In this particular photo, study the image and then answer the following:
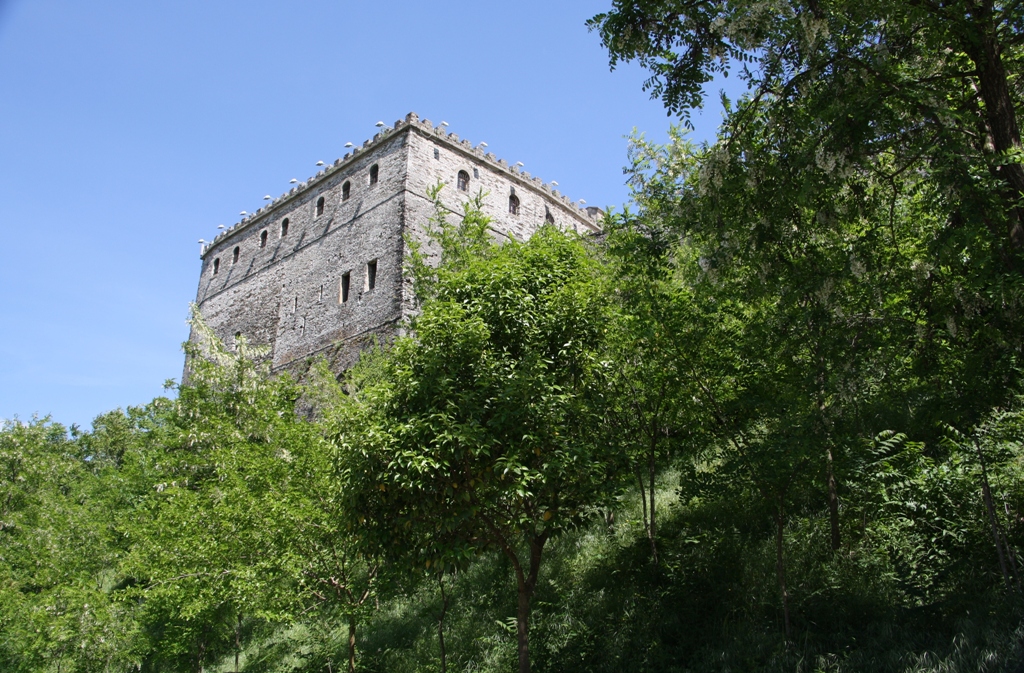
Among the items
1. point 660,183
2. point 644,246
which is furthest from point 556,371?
point 660,183

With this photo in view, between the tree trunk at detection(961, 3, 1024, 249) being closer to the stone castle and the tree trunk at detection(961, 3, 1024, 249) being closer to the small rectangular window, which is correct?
the stone castle

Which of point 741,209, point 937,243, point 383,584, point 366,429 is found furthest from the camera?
point 383,584

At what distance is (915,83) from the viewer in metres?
6.90

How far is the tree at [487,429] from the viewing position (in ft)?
26.9

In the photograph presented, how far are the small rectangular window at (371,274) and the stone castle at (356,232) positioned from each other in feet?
0.15

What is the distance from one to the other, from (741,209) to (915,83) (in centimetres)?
193

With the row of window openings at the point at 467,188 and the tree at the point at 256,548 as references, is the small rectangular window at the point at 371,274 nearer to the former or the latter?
the row of window openings at the point at 467,188

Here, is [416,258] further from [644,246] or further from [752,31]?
[752,31]

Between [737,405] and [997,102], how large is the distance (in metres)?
4.25

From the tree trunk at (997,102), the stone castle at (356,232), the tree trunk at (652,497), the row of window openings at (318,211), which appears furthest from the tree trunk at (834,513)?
the row of window openings at (318,211)

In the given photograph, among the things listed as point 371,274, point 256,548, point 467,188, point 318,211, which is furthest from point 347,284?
point 256,548

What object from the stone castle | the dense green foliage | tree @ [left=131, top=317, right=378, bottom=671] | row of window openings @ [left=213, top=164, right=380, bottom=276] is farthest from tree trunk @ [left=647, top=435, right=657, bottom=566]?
row of window openings @ [left=213, top=164, right=380, bottom=276]

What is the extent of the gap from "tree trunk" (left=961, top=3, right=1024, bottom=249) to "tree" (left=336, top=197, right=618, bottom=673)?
4530 millimetres

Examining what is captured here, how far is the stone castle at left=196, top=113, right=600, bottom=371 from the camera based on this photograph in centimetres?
2977
